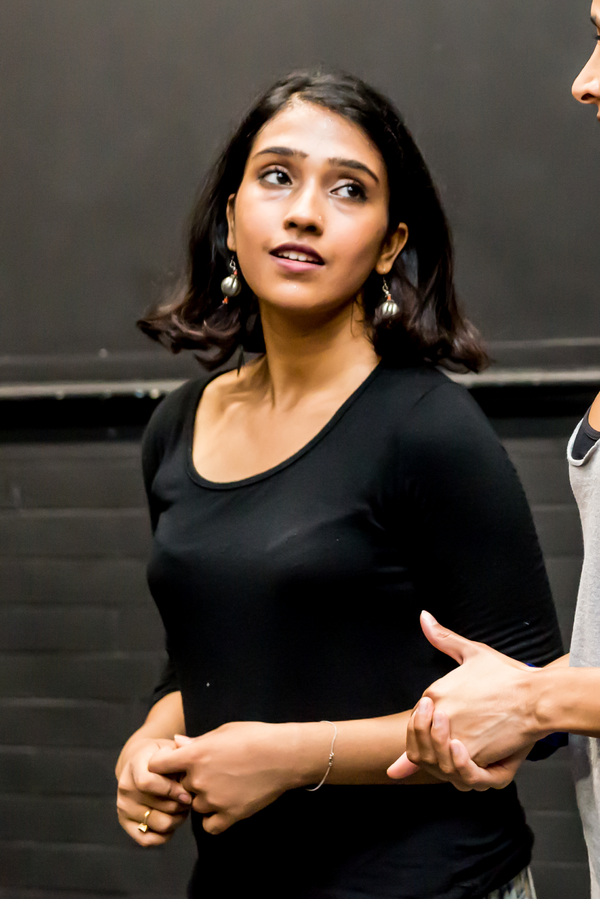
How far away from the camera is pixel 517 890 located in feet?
3.41

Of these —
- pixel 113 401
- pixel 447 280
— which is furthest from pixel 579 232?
pixel 113 401

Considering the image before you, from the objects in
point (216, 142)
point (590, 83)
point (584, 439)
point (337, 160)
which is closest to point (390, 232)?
point (337, 160)

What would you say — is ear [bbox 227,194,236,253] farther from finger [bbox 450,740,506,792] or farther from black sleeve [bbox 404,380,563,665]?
finger [bbox 450,740,506,792]

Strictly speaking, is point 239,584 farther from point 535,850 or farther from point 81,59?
point 81,59

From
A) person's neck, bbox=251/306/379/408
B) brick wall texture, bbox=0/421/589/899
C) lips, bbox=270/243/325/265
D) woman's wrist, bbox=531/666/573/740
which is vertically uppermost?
lips, bbox=270/243/325/265

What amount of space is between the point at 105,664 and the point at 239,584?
1.17 metres

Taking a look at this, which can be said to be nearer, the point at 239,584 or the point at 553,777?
the point at 239,584

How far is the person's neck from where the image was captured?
3.88 ft

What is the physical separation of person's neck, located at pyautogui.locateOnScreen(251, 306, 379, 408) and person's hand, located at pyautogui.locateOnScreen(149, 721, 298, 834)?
0.43 meters

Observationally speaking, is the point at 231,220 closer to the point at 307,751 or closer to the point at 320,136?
the point at 320,136

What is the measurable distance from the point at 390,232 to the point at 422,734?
2.24 ft

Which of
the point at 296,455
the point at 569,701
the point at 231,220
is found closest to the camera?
the point at 569,701

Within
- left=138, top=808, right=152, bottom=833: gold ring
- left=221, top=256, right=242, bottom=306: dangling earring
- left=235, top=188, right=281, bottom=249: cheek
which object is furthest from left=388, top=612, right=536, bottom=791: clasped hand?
left=221, top=256, right=242, bottom=306: dangling earring

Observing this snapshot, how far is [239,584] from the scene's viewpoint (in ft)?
3.49
